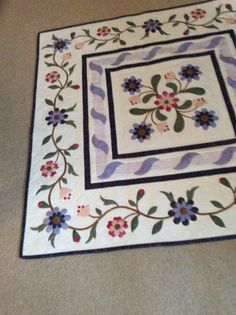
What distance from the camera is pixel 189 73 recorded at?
4.17 ft

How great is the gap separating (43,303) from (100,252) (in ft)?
0.68

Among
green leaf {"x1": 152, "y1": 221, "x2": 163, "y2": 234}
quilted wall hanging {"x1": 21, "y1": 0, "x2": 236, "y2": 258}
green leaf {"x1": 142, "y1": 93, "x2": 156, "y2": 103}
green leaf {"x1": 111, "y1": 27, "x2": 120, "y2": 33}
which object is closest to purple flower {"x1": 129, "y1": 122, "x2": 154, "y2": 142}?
quilted wall hanging {"x1": 21, "y1": 0, "x2": 236, "y2": 258}

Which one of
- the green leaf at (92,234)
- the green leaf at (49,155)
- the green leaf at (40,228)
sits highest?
the green leaf at (49,155)

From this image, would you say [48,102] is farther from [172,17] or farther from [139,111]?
[172,17]

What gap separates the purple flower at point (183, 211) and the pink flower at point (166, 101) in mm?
366

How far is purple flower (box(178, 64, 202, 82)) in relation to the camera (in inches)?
49.6

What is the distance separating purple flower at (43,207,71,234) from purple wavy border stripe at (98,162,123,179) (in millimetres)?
169

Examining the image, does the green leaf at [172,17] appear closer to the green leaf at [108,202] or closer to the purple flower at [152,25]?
the purple flower at [152,25]

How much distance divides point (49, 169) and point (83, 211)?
211 mm

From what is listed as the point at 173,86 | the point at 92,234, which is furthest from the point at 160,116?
the point at 92,234

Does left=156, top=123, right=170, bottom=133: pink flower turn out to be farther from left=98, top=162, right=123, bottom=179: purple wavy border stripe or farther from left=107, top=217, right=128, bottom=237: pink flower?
left=107, top=217, right=128, bottom=237: pink flower

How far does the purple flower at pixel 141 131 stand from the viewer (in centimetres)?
115

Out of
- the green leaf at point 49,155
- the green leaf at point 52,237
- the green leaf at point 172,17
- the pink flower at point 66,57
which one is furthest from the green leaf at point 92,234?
the green leaf at point 172,17

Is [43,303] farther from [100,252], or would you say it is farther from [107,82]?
[107,82]
